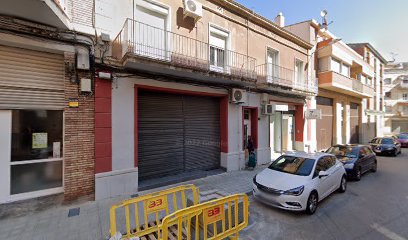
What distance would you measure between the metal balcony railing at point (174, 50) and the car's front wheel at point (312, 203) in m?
4.71

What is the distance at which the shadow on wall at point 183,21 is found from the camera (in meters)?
7.35

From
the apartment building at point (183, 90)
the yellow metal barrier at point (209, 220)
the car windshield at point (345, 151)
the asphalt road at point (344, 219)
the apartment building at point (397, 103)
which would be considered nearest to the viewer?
the yellow metal barrier at point (209, 220)

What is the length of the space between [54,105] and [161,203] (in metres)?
4.09

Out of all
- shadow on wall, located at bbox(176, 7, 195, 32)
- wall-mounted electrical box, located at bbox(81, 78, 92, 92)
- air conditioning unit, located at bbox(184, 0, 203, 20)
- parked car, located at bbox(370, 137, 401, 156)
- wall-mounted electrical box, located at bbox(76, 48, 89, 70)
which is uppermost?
air conditioning unit, located at bbox(184, 0, 203, 20)

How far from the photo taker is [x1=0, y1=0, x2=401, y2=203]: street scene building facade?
5121 millimetres

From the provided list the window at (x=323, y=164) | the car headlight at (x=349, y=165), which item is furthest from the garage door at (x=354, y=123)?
the window at (x=323, y=164)

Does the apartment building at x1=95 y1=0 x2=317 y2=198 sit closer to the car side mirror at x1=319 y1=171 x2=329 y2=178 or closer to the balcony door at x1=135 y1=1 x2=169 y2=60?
the balcony door at x1=135 y1=1 x2=169 y2=60

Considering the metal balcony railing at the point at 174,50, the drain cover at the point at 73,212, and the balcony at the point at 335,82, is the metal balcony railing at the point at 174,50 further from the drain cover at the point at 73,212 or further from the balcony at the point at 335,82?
the balcony at the point at 335,82

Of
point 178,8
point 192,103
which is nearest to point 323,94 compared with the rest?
point 192,103

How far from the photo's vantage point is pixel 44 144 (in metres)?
5.52

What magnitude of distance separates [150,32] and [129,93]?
2192 millimetres

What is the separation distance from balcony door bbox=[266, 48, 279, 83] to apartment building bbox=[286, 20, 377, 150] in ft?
13.1

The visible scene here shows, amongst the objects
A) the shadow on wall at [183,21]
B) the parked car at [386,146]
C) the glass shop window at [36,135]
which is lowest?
the parked car at [386,146]

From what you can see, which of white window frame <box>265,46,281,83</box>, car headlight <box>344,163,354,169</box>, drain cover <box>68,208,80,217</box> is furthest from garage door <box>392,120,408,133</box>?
drain cover <box>68,208,80,217</box>
